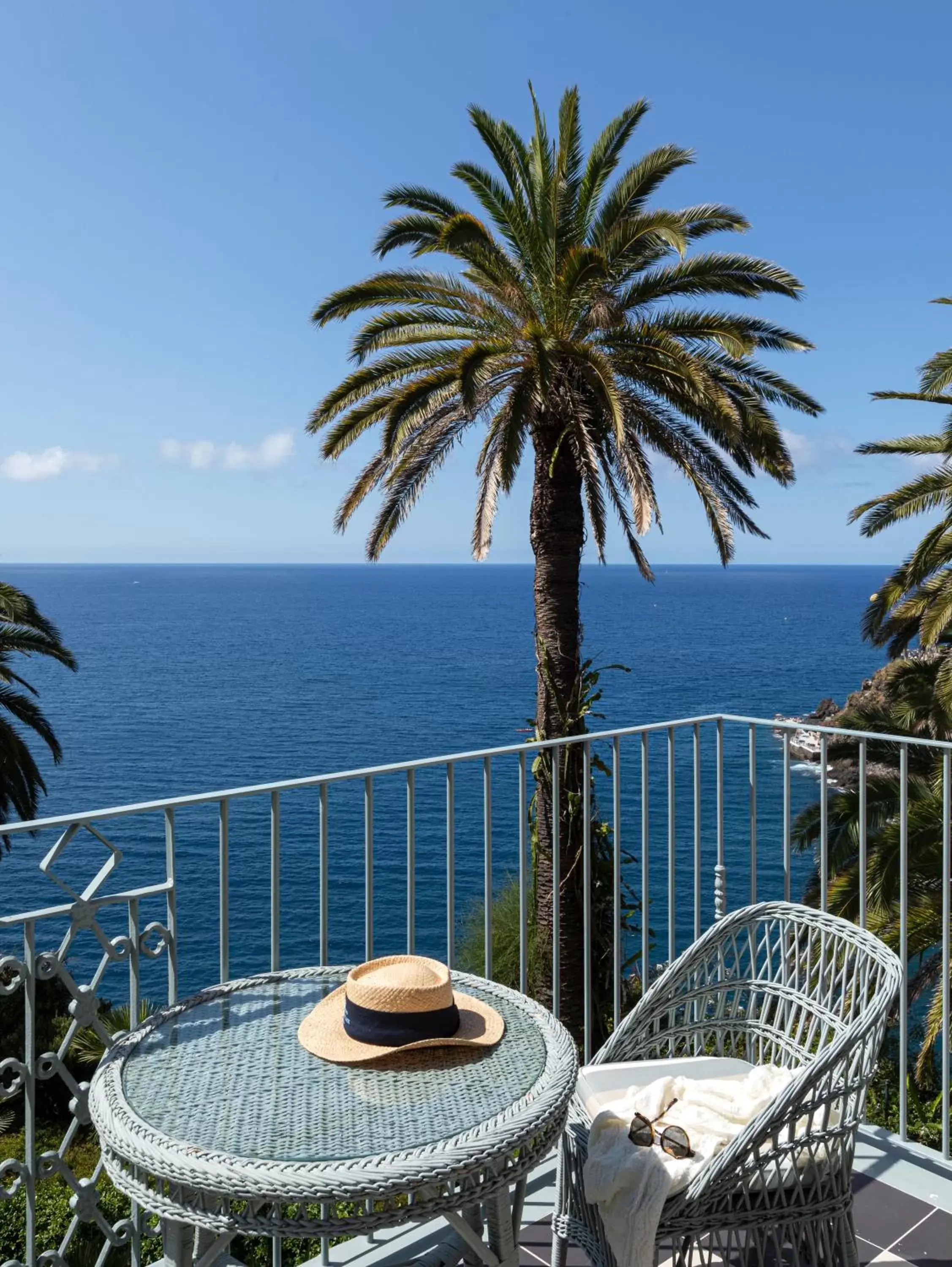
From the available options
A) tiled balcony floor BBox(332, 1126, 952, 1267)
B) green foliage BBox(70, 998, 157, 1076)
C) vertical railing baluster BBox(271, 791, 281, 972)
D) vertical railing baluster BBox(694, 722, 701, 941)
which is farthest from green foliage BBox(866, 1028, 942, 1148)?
green foliage BBox(70, 998, 157, 1076)

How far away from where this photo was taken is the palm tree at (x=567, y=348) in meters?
8.09

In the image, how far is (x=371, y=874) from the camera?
2627 mm

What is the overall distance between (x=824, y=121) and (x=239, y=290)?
60.5ft

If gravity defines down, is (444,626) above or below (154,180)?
→ below

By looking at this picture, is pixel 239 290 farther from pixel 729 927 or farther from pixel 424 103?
pixel 729 927

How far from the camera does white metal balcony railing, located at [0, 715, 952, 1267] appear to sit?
6.68 feet

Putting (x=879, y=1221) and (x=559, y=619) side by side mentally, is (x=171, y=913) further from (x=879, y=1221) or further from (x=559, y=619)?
(x=559, y=619)

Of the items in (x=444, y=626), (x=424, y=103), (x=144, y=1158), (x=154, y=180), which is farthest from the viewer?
(x=444, y=626)

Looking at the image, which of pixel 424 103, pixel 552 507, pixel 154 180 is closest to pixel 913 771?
pixel 552 507

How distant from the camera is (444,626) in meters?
85.9

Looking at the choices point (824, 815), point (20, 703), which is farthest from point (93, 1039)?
point (824, 815)

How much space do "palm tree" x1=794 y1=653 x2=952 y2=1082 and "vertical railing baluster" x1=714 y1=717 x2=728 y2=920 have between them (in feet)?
14.3

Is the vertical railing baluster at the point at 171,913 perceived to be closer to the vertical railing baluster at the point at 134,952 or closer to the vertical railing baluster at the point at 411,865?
the vertical railing baluster at the point at 134,952

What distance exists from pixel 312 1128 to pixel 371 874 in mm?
1182
